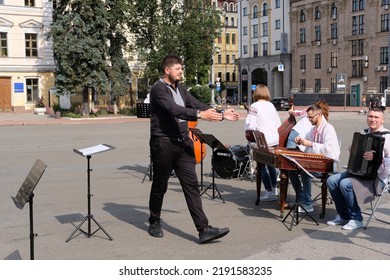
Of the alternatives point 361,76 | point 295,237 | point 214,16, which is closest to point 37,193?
point 295,237

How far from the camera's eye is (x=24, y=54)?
142 ft

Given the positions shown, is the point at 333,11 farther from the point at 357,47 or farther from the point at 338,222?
the point at 338,222

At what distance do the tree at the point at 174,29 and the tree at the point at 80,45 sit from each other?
3.01m

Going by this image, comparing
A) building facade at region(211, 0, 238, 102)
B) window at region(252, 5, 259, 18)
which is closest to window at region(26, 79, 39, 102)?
window at region(252, 5, 259, 18)

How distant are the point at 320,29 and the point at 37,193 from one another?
6292 centimetres

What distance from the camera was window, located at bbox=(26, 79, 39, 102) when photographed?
43903 mm

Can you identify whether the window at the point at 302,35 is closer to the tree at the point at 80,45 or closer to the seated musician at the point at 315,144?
the tree at the point at 80,45

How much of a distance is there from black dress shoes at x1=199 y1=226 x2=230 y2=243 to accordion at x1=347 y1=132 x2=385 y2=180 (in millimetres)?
1868

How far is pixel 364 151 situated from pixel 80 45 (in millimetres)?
30740

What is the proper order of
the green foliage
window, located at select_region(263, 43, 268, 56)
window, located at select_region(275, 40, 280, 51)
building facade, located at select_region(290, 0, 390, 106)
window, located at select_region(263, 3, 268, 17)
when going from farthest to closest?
1. window, located at select_region(263, 43, 268, 56)
2. window, located at select_region(263, 3, 268, 17)
3. window, located at select_region(275, 40, 280, 51)
4. building facade, located at select_region(290, 0, 390, 106)
5. the green foliage

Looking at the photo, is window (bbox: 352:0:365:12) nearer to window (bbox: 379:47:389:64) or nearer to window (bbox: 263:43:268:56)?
window (bbox: 379:47:389:64)

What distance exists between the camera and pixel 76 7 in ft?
117

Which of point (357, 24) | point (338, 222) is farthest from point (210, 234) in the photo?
point (357, 24)

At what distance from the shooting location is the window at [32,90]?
4390cm
